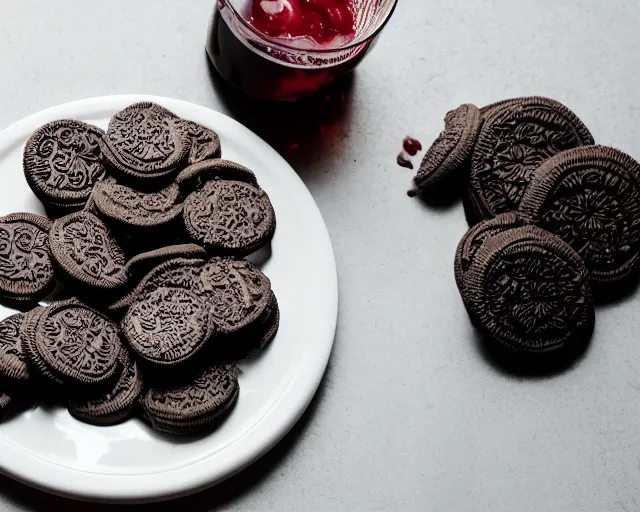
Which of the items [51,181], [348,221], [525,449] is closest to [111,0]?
[51,181]

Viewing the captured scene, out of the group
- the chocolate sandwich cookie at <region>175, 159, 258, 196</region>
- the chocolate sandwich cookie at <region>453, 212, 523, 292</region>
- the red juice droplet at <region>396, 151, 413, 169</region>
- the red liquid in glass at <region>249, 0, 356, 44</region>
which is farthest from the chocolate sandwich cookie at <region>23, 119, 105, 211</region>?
the chocolate sandwich cookie at <region>453, 212, 523, 292</region>

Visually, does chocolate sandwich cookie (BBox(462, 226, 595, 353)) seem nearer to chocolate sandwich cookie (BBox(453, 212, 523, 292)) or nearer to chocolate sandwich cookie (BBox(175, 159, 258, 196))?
chocolate sandwich cookie (BBox(453, 212, 523, 292))

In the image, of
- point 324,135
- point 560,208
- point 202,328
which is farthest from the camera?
point 324,135

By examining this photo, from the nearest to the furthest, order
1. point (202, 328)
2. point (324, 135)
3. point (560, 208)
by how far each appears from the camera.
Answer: point (202, 328) < point (560, 208) < point (324, 135)

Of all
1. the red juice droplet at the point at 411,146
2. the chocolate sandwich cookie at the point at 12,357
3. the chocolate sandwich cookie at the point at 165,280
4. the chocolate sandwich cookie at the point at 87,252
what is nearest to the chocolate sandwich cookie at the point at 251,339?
the chocolate sandwich cookie at the point at 165,280

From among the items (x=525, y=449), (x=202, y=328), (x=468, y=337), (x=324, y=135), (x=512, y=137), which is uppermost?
(x=512, y=137)

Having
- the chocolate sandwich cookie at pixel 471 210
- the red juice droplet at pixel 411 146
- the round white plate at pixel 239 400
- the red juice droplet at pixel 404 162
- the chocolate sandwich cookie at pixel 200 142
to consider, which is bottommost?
the round white plate at pixel 239 400

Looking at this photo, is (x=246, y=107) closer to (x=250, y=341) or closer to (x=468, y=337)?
(x=250, y=341)

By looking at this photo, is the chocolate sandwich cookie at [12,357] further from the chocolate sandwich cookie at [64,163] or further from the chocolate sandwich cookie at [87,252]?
the chocolate sandwich cookie at [64,163]
